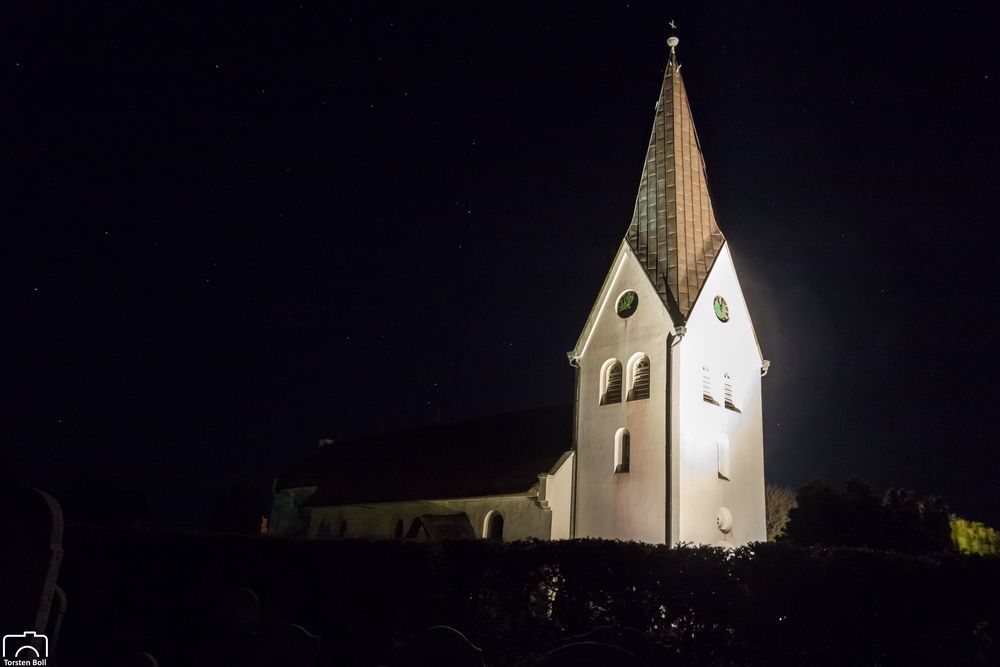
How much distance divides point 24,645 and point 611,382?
1999 centimetres

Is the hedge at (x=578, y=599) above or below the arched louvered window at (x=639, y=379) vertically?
below

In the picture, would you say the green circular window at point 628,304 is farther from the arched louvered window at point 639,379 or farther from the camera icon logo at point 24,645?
the camera icon logo at point 24,645

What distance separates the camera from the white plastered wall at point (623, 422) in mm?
23656

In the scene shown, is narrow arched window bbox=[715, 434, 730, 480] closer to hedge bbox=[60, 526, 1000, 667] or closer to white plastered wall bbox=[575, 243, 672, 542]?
white plastered wall bbox=[575, 243, 672, 542]

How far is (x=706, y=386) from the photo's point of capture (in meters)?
25.0

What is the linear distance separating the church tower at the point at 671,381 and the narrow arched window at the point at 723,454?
38mm

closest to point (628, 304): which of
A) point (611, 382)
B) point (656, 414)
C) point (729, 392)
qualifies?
point (611, 382)

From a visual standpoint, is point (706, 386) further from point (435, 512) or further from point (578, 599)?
point (578, 599)

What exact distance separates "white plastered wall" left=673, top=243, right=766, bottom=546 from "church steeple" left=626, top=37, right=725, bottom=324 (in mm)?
624

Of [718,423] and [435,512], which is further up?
[718,423]

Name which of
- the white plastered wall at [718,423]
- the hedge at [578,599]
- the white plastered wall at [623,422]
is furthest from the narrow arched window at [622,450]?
the hedge at [578,599]

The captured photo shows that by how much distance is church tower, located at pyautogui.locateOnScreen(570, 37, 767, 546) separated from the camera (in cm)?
2356

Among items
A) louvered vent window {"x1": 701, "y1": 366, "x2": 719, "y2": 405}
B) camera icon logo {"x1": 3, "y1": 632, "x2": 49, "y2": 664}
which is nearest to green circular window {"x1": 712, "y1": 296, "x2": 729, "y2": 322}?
louvered vent window {"x1": 701, "y1": 366, "x2": 719, "y2": 405}

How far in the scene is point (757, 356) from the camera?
2756cm
